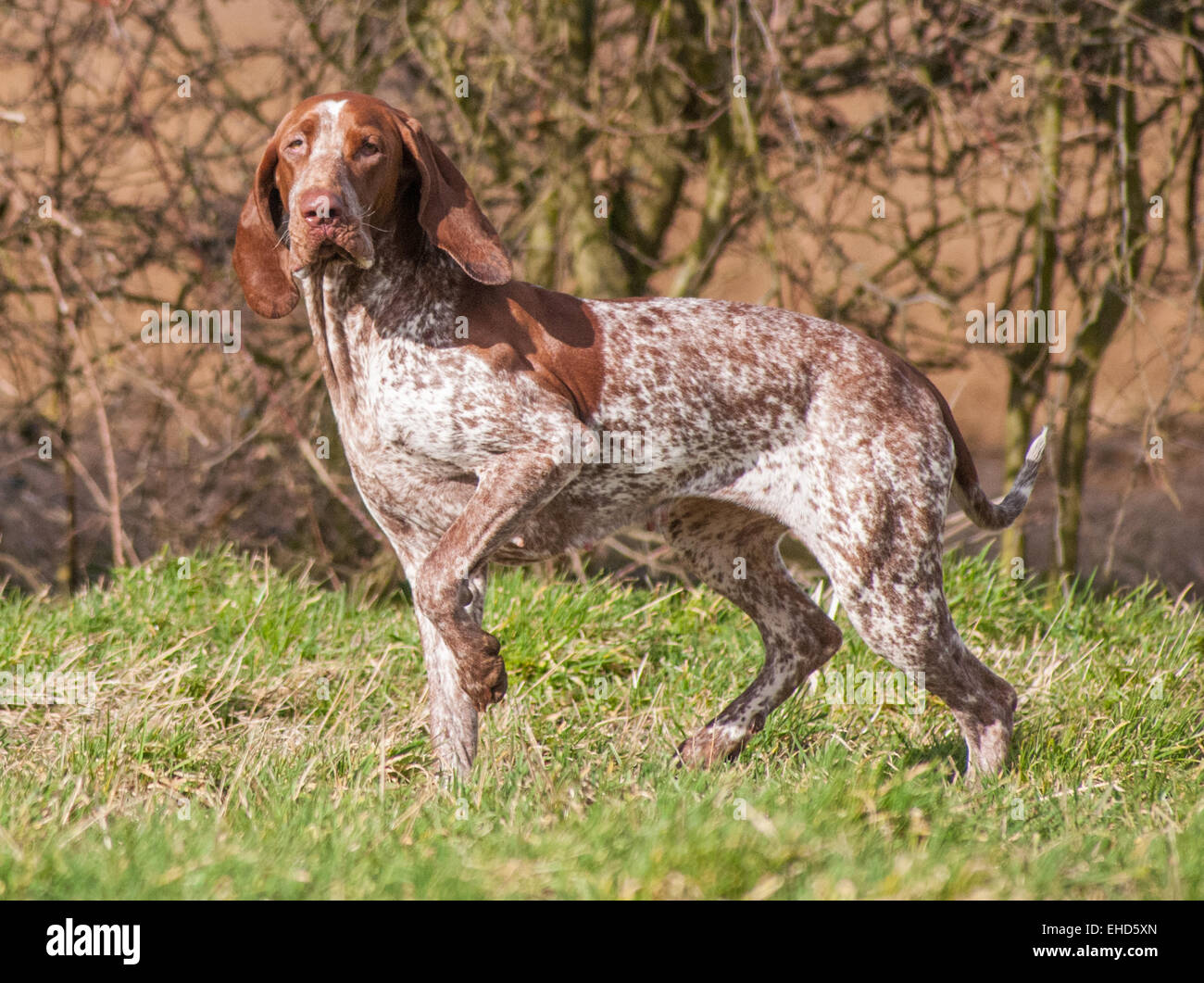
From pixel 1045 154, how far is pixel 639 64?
6.12ft

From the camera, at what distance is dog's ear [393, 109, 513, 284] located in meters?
3.37

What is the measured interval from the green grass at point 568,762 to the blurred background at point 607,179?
3.86 feet

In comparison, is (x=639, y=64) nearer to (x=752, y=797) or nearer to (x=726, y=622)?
(x=726, y=622)

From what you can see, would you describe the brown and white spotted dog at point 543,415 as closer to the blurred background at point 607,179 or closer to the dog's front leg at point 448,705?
the dog's front leg at point 448,705

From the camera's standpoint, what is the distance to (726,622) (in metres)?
5.06

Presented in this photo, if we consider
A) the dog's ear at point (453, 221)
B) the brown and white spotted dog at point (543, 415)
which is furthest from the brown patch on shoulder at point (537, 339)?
the dog's ear at point (453, 221)

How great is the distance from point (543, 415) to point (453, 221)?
50 centimetres

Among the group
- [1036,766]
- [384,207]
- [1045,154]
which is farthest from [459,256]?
[1045,154]

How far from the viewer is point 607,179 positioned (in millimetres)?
7043

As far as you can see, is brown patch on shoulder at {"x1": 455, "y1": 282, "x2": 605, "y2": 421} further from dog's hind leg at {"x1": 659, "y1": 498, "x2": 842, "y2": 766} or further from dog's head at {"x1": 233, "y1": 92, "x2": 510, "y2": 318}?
dog's hind leg at {"x1": 659, "y1": 498, "x2": 842, "y2": 766}

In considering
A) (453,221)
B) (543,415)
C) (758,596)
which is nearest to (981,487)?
(758,596)

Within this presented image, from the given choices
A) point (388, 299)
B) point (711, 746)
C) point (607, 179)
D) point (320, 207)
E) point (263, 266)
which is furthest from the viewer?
point (607, 179)

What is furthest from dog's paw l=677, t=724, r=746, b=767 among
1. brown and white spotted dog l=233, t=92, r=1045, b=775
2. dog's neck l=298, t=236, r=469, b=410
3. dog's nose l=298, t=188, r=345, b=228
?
dog's nose l=298, t=188, r=345, b=228

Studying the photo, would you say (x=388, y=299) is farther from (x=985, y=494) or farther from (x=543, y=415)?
(x=985, y=494)
